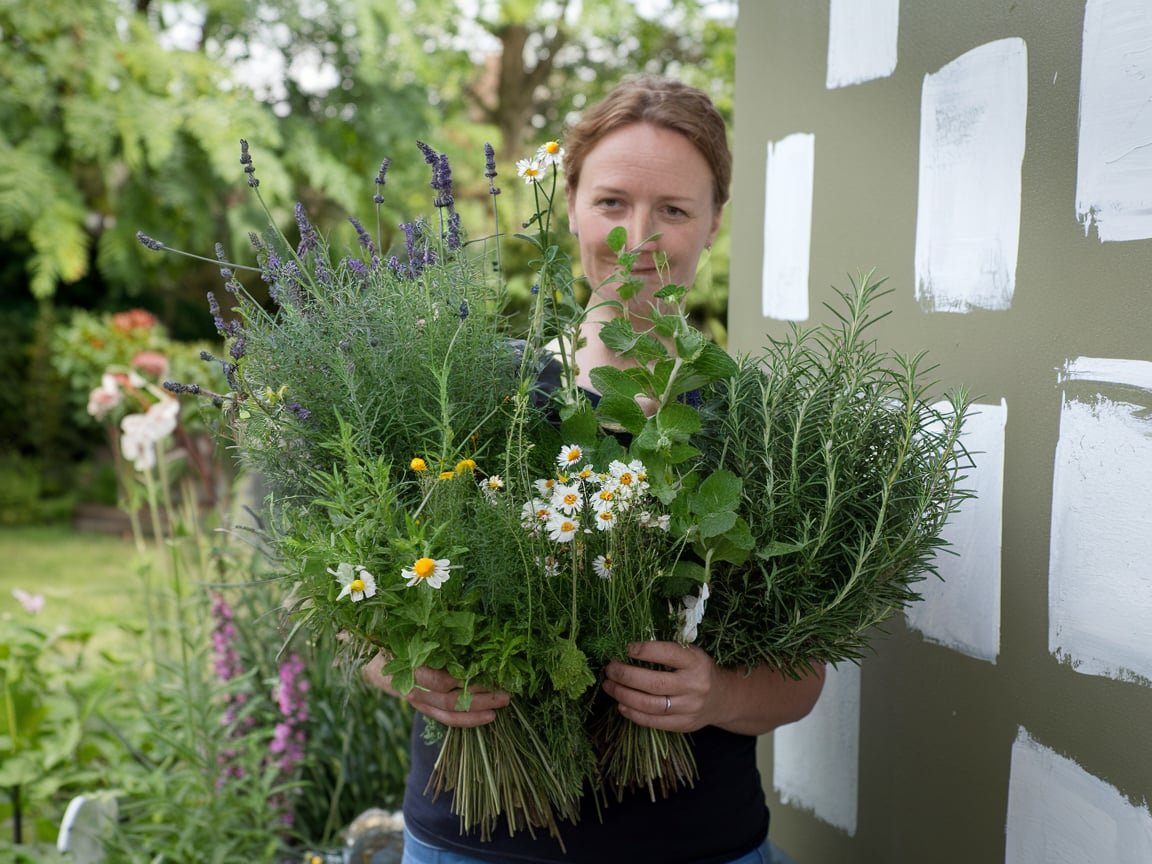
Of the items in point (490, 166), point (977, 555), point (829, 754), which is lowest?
point (829, 754)

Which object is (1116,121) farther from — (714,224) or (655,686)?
(655,686)

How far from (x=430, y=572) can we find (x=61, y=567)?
281 inches

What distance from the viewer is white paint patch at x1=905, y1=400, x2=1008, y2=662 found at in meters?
1.34

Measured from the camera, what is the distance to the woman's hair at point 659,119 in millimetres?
1481

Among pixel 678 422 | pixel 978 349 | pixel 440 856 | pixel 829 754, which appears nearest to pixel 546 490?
pixel 678 422

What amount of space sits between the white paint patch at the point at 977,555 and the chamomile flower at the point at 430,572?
73cm

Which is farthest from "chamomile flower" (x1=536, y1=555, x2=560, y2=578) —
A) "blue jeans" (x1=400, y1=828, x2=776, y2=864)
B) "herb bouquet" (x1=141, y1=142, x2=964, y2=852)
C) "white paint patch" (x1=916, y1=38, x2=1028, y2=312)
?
"white paint patch" (x1=916, y1=38, x2=1028, y2=312)

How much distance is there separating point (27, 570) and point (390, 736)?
5.49m

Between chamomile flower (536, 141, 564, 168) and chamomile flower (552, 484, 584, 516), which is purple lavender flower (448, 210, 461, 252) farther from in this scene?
chamomile flower (552, 484, 584, 516)

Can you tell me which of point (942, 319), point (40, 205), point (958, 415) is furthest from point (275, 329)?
point (40, 205)

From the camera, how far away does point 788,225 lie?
74.0 inches

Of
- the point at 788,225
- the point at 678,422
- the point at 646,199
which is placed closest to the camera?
the point at 678,422

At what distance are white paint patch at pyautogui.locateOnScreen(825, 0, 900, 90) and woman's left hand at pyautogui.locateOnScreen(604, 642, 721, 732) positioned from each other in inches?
38.0

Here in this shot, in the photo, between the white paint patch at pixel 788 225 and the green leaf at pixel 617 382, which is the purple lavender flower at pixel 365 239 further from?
the white paint patch at pixel 788 225
